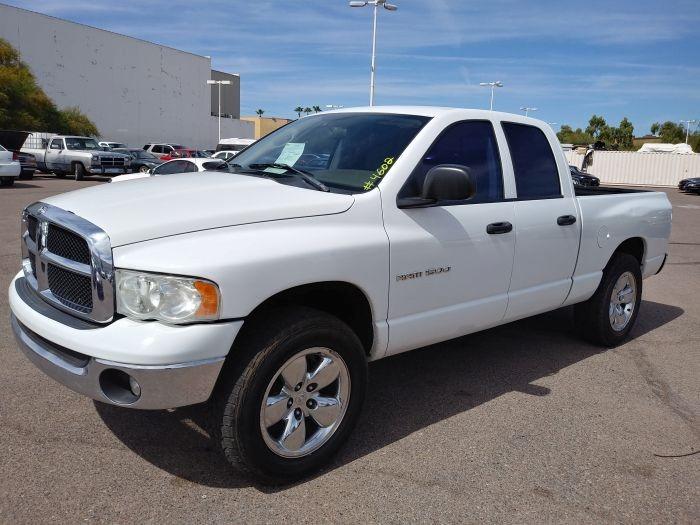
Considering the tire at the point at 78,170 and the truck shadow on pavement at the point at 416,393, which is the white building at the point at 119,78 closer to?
the tire at the point at 78,170

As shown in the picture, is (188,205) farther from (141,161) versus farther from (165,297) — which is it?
(141,161)

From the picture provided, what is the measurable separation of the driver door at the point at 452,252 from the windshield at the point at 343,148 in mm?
191

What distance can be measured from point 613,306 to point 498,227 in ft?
6.80

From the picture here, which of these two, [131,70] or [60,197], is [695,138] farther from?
[60,197]

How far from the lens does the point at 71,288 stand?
3.00m

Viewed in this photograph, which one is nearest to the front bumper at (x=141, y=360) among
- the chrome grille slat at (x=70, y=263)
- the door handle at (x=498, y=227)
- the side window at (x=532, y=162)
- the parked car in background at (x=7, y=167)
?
the chrome grille slat at (x=70, y=263)

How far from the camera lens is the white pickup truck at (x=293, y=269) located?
8.91ft

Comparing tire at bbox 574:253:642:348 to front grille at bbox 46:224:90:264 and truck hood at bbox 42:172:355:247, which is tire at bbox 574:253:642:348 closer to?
truck hood at bbox 42:172:355:247

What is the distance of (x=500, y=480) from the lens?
3273 millimetres

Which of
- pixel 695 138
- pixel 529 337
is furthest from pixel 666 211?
pixel 695 138

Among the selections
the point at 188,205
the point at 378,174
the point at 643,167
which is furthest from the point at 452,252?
the point at 643,167

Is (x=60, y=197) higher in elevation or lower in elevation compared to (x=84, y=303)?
higher

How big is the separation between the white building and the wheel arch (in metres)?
51.4

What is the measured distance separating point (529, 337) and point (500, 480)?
A: 108 inches
